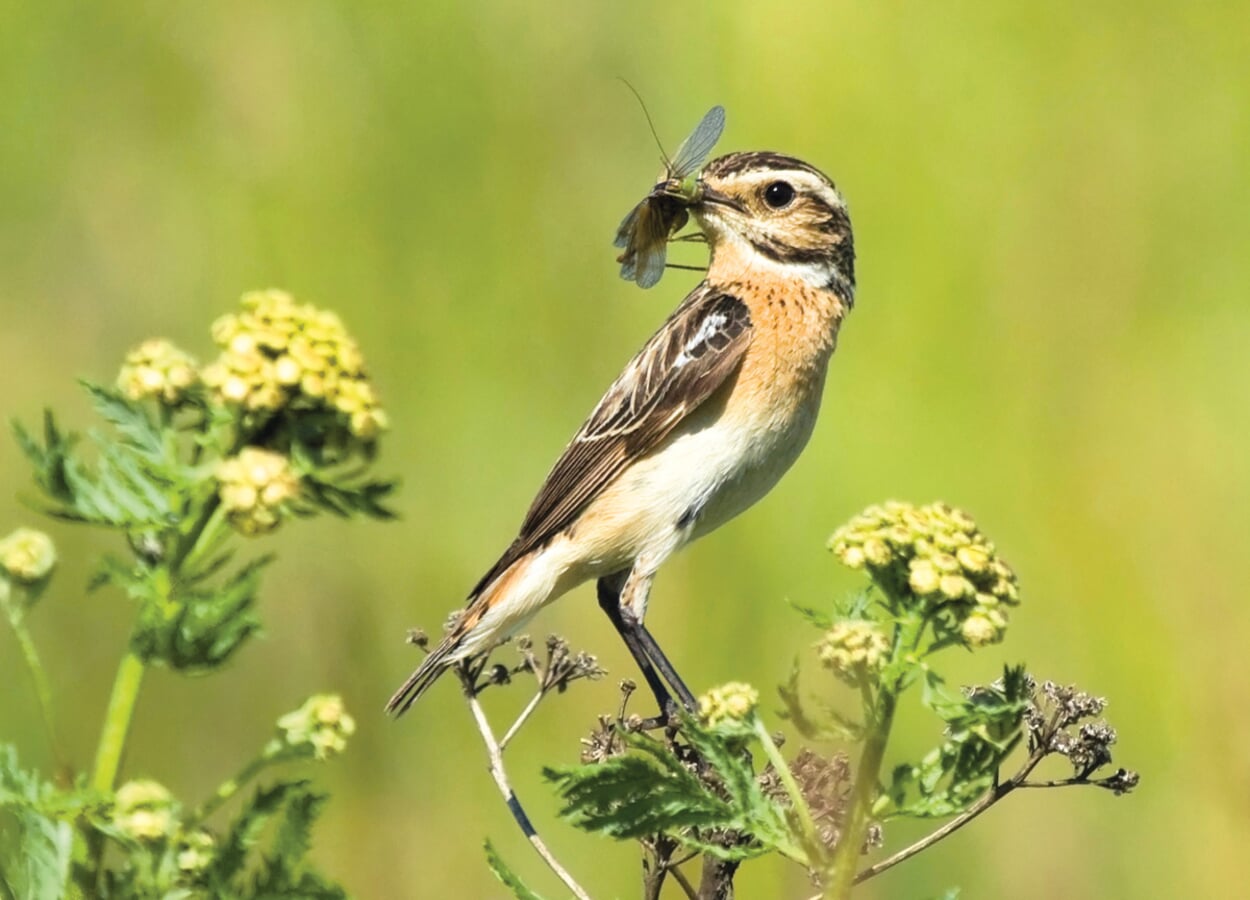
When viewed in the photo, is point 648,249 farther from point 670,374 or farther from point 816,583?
point 816,583

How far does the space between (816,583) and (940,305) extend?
1.39 metres

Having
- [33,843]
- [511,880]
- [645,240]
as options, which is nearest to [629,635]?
[645,240]

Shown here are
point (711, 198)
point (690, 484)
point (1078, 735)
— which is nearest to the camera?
point (1078, 735)

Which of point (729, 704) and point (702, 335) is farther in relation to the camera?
point (702, 335)

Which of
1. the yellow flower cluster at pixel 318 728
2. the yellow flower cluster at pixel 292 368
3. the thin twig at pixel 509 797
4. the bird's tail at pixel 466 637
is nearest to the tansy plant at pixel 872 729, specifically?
the thin twig at pixel 509 797

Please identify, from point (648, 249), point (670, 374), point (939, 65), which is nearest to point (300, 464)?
point (670, 374)

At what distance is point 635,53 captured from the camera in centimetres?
720

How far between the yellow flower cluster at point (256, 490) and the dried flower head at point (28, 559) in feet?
1.93

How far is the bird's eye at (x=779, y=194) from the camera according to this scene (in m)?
5.66

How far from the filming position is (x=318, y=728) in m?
2.63

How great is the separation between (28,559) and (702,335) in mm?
2880

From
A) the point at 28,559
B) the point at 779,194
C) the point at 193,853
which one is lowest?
the point at 193,853

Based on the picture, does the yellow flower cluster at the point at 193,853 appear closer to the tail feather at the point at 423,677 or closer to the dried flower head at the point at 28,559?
the dried flower head at the point at 28,559

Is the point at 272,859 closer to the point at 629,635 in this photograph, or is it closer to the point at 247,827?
the point at 247,827
